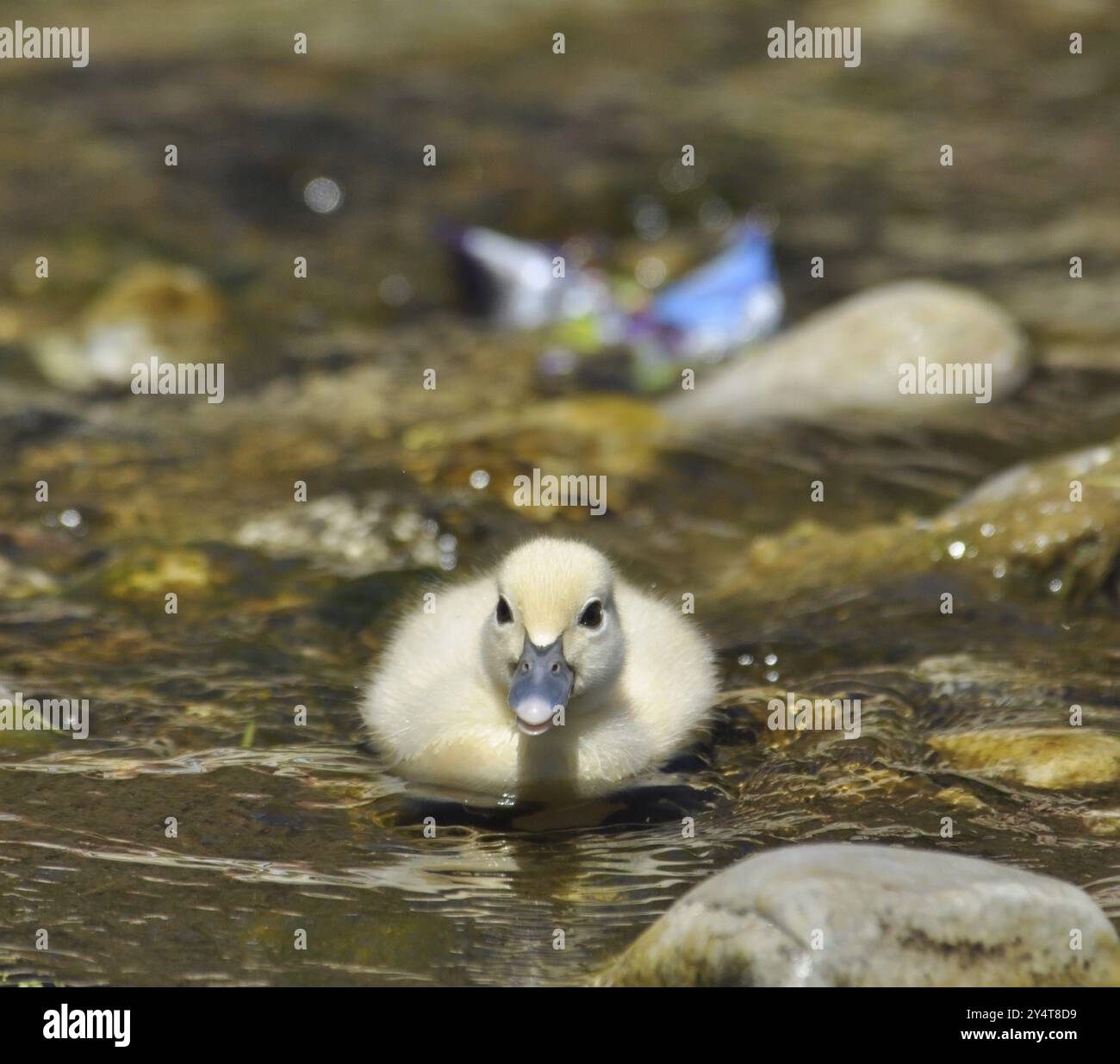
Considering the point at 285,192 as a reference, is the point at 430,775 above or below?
below

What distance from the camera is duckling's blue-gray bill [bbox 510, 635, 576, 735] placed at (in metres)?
4.93

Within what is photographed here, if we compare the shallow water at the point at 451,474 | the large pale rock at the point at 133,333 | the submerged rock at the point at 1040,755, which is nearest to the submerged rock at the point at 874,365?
the shallow water at the point at 451,474

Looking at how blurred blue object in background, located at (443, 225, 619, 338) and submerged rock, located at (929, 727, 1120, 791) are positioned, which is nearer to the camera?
submerged rock, located at (929, 727, 1120, 791)

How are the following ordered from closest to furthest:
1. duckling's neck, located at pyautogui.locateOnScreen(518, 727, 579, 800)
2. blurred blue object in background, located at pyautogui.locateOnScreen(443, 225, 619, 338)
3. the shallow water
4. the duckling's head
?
the shallow water < the duckling's head < duckling's neck, located at pyautogui.locateOnScreen(518, 727, 579, 800) < blurred blue object in background, located at pyautogui.locateOnScreen(443, 225, 619, 338)

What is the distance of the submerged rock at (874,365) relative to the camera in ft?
30.5

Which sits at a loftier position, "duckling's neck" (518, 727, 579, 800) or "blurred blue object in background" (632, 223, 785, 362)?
"blurred blue object in background" (632, 223, 785, 362)

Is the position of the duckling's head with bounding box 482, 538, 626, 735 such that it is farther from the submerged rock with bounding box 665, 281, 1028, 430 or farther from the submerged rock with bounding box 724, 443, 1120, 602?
the submerged rock with bounding box 665, 281, 1028, 430

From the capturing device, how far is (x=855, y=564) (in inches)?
279

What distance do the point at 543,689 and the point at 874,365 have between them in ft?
16.1

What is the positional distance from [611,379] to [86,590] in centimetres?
390

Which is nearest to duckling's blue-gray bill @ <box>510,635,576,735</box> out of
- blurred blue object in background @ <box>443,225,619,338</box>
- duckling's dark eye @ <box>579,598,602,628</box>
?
duckling's dark eye @ <box>579,598,602,628</box>

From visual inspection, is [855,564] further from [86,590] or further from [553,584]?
[86,590]

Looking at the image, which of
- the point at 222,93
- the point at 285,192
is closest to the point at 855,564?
the point at 285,192

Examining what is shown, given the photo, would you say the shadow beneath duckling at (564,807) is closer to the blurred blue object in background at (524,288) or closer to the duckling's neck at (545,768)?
the duckling's neck at (545,768)
